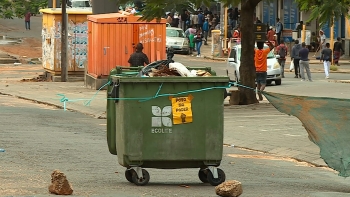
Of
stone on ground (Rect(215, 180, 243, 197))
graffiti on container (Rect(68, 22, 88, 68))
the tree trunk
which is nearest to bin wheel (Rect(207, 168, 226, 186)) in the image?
stone on ground (Rect(215, 180, 243, 197))

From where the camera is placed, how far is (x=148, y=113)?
390 inches

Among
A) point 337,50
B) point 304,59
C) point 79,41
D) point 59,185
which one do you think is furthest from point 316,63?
point 59,185

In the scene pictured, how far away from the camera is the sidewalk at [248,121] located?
596 inches

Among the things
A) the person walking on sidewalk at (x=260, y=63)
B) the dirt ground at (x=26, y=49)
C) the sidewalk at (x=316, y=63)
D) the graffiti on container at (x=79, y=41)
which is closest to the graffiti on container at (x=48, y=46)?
the graffiti on container at (x=79, y=41)

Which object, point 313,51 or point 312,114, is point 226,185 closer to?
point 312,114

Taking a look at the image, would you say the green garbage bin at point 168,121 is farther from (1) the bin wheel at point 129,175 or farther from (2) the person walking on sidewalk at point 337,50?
(2) the person walking on sidewalk at point 337,50

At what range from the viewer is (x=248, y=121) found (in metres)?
19.2

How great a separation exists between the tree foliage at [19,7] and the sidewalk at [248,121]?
26025 mm

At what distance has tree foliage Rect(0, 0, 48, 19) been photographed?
56781 mm

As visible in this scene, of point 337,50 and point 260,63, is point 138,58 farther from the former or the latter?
point 337,50

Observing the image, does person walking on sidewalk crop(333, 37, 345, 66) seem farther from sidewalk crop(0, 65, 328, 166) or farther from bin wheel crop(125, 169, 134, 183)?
bin wheel crop(125, 169, 134, 183)

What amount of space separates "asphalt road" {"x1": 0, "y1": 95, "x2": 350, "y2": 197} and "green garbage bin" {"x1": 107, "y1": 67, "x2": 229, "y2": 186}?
1.10ft

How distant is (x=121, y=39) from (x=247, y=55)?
5755mm

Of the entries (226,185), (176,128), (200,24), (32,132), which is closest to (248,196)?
(226,185)
